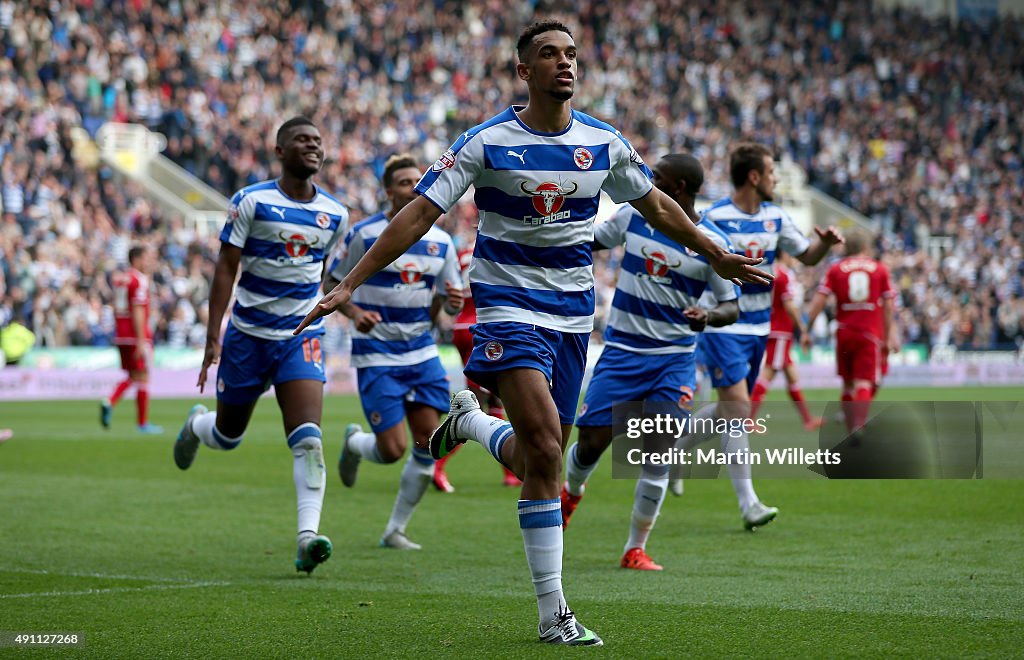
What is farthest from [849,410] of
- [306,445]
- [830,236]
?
[306,445]

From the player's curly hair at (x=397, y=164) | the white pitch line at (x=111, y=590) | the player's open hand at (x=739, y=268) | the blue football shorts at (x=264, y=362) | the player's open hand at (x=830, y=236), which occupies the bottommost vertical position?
the white pitch line at (x=111, y=590)

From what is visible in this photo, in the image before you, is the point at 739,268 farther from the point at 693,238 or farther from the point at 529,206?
the point at 529,206

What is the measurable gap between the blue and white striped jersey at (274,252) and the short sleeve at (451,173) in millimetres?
2569

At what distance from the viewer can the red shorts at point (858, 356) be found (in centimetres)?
1484

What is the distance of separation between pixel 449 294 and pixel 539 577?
4.20 meters

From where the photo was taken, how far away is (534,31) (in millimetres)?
5867

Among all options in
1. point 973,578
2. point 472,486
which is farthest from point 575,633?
point 472,486

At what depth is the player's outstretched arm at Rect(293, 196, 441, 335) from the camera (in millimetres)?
5441

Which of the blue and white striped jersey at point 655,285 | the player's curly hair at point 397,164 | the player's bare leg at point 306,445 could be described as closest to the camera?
the player's bare leg at point 306,445

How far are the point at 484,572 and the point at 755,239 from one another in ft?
12.0

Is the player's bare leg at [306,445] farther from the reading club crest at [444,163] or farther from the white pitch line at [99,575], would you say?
the reading club crest at [444,163]

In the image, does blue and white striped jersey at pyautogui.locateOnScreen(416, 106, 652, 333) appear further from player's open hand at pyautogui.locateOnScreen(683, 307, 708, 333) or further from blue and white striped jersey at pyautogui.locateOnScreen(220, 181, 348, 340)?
blue and white striped jersey at pyautogui.locateOnScreen(220, 181, 348, 340)

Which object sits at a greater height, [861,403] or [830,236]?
[830,236]

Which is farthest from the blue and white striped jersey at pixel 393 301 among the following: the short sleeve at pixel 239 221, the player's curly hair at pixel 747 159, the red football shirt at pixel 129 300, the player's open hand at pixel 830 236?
the red football shirt at pixel 129 300
